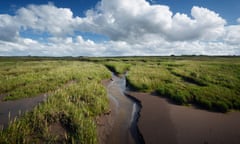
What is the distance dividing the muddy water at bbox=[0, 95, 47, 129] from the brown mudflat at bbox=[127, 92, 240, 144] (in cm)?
846

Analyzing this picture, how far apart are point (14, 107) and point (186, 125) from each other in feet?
41.3

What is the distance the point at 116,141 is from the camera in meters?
7.23

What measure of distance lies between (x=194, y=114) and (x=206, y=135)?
2617 millimetres

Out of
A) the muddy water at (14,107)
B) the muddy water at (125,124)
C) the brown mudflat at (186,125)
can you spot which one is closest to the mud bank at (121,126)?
the muddy water at (125,124)

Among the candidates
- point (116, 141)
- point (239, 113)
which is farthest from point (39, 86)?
point (239, 113)

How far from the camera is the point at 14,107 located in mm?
10875

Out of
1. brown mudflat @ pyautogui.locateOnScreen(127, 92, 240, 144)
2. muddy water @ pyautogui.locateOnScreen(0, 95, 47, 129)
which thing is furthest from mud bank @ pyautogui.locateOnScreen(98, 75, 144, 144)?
muddy water @ pyautogui.locateOnScreen(0, 95, 47, 129)

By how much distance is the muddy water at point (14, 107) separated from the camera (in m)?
9.26

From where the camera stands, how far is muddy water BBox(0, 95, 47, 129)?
9262 millimetres

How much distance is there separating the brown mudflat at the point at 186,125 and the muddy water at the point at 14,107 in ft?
27.7

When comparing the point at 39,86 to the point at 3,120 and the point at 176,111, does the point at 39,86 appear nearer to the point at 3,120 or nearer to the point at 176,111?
the point at 3,120

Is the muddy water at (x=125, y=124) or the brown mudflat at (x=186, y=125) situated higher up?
the brown mudflat at (x=186, y=125)

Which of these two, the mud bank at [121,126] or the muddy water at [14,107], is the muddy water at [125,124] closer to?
the mud bank at [121,126]

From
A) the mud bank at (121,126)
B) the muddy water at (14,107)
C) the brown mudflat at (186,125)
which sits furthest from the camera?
the muddy water at (14,107)
